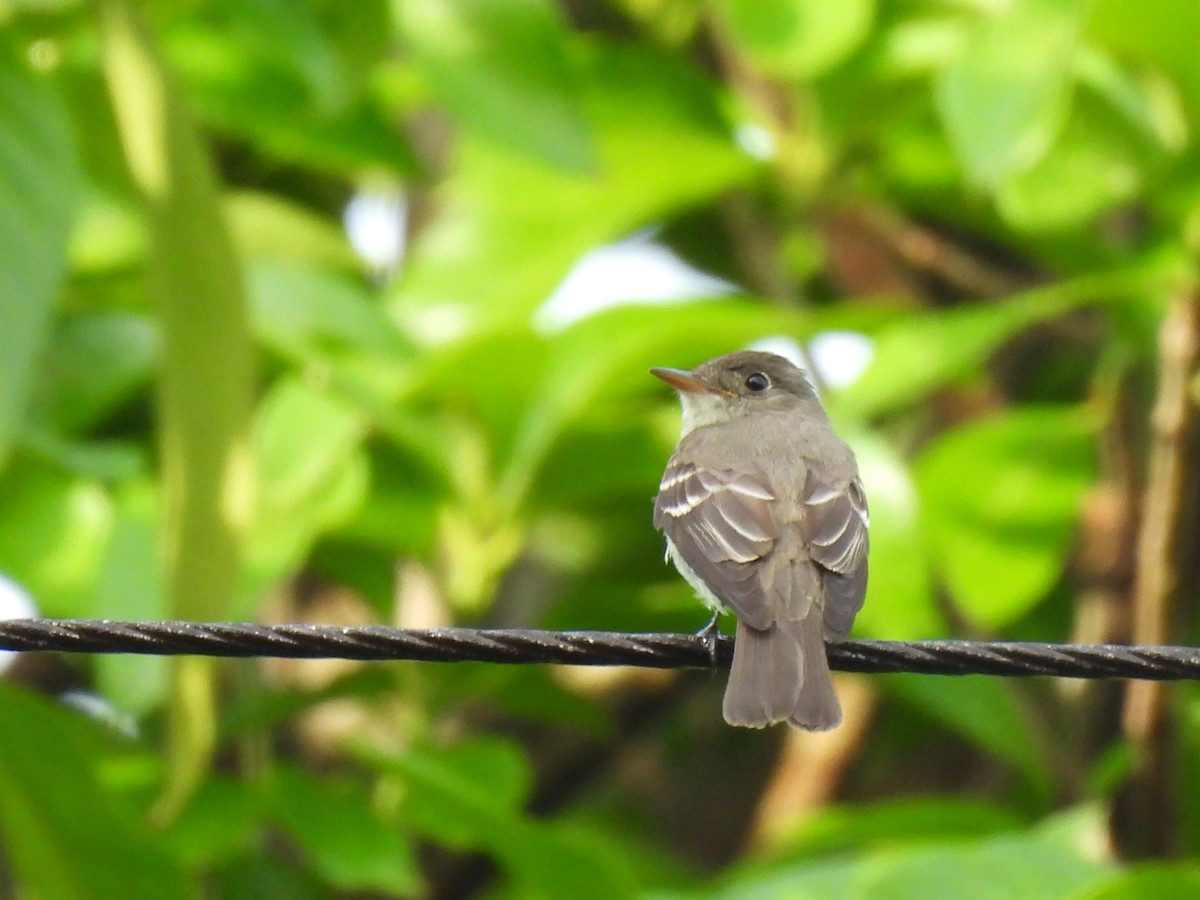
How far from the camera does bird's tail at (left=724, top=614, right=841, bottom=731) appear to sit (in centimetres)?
344

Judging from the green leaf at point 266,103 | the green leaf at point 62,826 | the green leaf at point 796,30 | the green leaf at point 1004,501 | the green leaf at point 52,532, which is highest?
the green leaf at point 266,103

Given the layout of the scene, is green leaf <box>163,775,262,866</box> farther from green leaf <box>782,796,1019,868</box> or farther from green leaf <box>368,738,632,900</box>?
green leaf <box>782,796,1019,868</box>

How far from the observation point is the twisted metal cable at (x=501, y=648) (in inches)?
96.2

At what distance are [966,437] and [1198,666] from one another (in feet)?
6.85

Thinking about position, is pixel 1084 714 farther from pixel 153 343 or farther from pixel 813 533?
pixel 153 343

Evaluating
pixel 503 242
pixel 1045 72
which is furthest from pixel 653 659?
pixel 503 242

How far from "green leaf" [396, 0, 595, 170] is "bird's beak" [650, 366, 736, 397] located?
84 cm

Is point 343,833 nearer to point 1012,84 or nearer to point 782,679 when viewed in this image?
point 782,679

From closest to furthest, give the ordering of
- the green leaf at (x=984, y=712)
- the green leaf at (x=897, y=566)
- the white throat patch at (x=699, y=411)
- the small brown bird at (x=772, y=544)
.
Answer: the small brown bird at (x=772, y=544) < the green leaf at (x=897, y=566) < the green leaf at (x=984, y=712) < the white throat patch at (x=699, y=411)

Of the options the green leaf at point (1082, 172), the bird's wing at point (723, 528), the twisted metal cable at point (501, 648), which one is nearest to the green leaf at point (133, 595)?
the bird's wing at point (723, 528)

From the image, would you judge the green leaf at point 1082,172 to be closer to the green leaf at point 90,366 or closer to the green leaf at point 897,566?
the green leaf at point 897,566

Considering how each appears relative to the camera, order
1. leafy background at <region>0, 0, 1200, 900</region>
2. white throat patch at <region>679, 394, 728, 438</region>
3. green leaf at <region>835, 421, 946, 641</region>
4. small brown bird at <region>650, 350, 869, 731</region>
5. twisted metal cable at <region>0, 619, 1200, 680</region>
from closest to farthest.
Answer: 1. twisted metal cable at <region>0, 619, 1200, 680</region>
2. small brown bird at <region>650, 350, 869, 731</region>
3. leafy background at <region>0, 0, 1200, 900</region>
4. green leaf at <region>835, 421, 946, 641</region>
5. white throat patch at <region>679, 394, 728, 438</region>

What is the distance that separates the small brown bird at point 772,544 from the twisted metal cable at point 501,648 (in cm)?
78

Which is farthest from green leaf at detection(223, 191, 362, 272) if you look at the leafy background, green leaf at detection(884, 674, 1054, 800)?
green leaf at detection(884, 674, 1054, 800)
